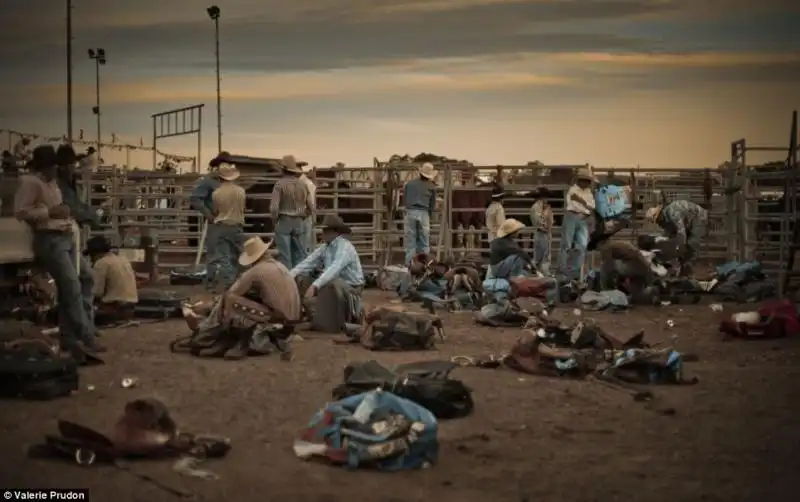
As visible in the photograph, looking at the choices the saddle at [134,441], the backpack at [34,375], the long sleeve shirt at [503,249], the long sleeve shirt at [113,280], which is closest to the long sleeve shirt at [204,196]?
the long sleeve shirt at [113,280]

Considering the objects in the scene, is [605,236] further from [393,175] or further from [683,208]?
[393,175]

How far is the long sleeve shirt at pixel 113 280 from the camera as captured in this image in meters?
11.3

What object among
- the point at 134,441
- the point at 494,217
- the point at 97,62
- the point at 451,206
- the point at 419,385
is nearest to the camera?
the point at 134,441

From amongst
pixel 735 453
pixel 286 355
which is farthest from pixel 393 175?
pixel 735 453

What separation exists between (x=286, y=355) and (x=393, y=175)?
8623 millimetres

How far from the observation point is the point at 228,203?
563 inches

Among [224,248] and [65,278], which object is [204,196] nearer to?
[224,248]

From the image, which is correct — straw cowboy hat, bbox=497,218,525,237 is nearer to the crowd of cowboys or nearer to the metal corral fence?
the crowd of cowboys

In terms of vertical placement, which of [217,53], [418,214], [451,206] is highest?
[217,53]

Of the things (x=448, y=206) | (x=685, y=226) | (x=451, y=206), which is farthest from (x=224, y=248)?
(x=685, y=226)

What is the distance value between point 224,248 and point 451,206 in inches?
167

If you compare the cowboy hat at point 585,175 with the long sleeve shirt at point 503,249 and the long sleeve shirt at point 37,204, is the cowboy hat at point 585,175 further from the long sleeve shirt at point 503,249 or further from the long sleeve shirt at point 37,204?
the long sleeve shirt at point 37,204

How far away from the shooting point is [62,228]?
8664mm

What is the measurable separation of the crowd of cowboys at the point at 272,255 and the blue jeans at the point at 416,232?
0.01 metres
